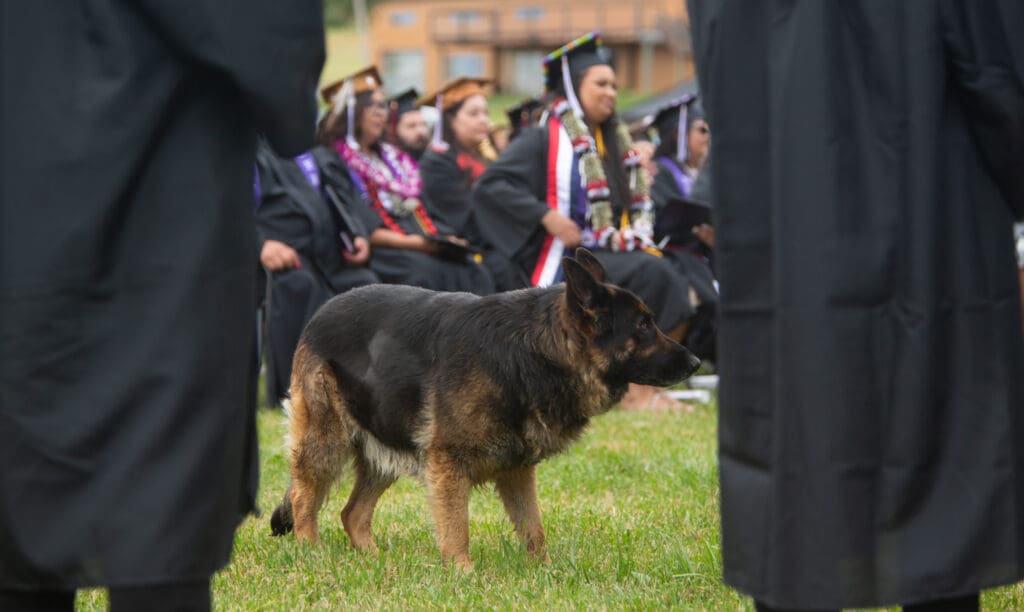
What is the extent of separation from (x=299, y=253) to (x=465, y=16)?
186ft

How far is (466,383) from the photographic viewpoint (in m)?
4.86

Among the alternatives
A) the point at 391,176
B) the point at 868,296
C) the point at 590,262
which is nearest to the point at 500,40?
the point at 391,176

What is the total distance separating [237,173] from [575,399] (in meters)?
2.49

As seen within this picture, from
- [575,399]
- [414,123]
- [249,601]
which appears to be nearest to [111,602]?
[249,601]

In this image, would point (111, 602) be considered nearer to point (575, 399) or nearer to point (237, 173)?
point (237, 173)

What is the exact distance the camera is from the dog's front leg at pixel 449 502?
16.1 ft

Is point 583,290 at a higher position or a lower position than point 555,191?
higher

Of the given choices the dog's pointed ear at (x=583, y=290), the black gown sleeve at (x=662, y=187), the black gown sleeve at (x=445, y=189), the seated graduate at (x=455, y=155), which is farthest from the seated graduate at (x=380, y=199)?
the dog's pointed ear at (x=583, y=290)

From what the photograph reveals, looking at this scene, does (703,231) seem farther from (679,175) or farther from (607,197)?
(679,175)

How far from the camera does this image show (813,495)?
265 centimetres

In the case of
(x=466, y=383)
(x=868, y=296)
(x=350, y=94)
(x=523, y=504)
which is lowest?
(x=523, y=504)

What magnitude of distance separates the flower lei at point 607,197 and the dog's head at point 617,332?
4.21 m

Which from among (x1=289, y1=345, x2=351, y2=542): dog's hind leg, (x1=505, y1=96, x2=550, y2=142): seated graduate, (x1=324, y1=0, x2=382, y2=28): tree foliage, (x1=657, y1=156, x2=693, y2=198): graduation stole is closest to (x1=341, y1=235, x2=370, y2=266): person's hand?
(x1=657, y1=156, x2=693, y2=198): graduation stole

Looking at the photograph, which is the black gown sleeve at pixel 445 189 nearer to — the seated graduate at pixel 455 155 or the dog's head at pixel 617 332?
the seated graduate at pixel 455 155
